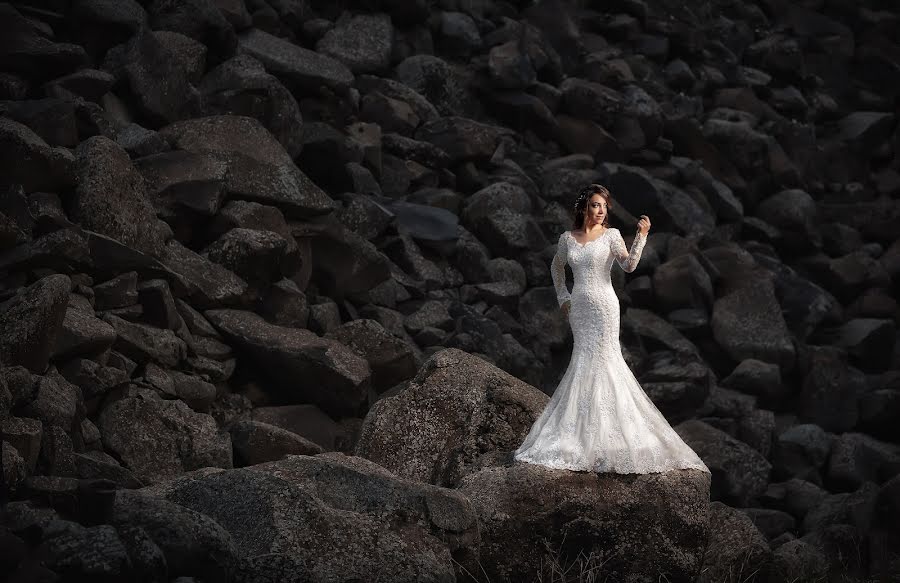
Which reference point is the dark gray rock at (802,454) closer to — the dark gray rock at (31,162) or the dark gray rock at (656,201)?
the dark gray rock at (656,201)

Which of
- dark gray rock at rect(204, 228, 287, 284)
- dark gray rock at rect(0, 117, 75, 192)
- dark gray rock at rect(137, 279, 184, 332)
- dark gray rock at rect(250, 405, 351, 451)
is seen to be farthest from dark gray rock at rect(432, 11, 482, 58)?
dark gray rock at rect(137, 279, 184, 332)

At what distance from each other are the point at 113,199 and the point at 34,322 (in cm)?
309

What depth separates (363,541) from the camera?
763 cm

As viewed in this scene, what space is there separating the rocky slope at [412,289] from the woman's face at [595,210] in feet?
5.07

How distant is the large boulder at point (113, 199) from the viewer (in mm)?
12484

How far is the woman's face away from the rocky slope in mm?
1546

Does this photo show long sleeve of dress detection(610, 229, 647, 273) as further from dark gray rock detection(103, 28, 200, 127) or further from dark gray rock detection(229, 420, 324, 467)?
dark gray rock detection(103, 28, 200, 127)

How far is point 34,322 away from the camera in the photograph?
984cm

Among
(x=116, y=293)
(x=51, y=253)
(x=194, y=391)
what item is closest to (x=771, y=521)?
(x=194, y=391)

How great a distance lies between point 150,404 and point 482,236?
9.06 metres

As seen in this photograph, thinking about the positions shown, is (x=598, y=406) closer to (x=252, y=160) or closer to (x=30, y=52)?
(x=252, y=160)

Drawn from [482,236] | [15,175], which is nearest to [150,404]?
[15,175]

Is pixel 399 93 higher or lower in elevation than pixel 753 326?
higher

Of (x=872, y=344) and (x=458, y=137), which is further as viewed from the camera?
(x=872, y=344)
